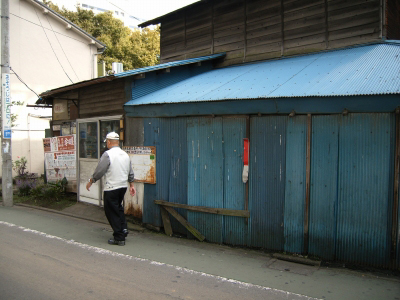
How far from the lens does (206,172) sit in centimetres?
667

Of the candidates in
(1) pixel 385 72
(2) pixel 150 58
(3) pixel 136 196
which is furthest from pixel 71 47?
(1) pixel 385 72

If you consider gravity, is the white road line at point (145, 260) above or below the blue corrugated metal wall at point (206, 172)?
below

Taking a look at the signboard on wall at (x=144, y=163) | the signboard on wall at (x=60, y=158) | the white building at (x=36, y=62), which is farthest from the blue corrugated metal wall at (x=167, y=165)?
the white building at (x=36, y=62)

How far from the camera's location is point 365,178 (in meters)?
5.07

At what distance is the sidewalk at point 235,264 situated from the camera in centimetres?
444

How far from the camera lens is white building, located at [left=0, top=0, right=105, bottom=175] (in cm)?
1630

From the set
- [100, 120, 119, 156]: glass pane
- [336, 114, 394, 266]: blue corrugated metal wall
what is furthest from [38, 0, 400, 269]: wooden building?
[100, 120, 119, 156]: glass pane

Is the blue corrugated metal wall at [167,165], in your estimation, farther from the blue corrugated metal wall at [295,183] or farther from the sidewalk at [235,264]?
the blue corrugated metal wall at [295,183]

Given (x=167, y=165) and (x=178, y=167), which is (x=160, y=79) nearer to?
(x=167, y=165)

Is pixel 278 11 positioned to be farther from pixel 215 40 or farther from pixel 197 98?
pixel 197 98

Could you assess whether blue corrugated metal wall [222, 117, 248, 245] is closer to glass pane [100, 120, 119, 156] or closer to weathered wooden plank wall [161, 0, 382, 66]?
weathered wooden plank wall [161, 0, 382, 66]

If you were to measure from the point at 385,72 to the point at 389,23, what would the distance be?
7.82ft

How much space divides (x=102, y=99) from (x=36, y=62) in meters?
9.96

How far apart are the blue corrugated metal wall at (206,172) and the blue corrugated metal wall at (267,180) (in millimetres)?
663
